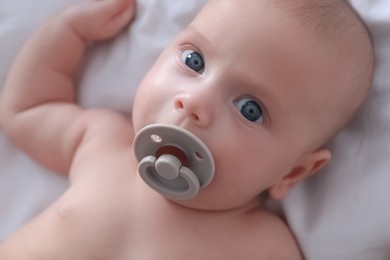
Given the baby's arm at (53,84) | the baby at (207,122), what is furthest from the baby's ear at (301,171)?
the baby's arm at (53,84)

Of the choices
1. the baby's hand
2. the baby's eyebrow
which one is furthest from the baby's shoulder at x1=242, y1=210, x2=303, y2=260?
the baby's hand

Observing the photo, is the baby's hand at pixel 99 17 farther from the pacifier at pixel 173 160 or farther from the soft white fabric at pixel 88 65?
the pacifier at pixel 173 160

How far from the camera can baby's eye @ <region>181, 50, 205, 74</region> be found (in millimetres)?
958

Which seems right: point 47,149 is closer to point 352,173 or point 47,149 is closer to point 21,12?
point 21,12

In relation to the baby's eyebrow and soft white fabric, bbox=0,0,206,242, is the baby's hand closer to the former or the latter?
soft white fabric, bbox=0,0,206,242

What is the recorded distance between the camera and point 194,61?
3.16 ft

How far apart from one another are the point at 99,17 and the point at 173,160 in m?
0.42

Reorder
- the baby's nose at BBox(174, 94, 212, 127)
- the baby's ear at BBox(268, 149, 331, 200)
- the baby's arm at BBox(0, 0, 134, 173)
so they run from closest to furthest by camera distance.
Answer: the baby's nose at BBox(174, 94, 212, 127), the baby's ear at BBox(268, 149, 331, 200), the baby's arm at BBox(0, 0, 134, 173)

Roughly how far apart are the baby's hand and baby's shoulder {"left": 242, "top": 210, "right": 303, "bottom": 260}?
46 centimetres

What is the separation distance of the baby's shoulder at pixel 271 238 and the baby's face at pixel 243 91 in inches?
4.5

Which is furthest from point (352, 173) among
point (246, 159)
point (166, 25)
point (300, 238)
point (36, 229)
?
point (36, 229)

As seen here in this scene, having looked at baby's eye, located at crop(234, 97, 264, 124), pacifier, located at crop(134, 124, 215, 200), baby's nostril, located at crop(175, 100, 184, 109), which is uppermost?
baby's nostril, located at crop(175, 100, 184, 109)

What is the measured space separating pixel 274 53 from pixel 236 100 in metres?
0.09

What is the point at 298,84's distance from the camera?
0.95 meters
